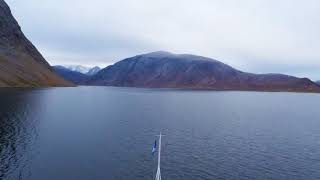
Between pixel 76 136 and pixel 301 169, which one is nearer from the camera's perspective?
pixel 301 169

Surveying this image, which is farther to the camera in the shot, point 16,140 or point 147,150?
point 16,140

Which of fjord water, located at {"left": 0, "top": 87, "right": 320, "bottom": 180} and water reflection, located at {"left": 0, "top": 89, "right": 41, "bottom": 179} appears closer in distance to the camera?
water reflection, located at {"left": 0, "top": 89, "right": 41, "bottom": 179}

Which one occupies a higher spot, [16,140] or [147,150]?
[16,140]

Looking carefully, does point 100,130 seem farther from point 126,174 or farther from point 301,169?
point 301,169

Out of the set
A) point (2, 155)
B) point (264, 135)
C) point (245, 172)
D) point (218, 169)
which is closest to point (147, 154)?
point (218, 169)

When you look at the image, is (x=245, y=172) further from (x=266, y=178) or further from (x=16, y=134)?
(x=16, y=134)

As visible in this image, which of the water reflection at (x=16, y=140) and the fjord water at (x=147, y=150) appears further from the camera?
the fjord water at (x=147, y=150)

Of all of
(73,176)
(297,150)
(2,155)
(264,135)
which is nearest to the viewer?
(73,176)

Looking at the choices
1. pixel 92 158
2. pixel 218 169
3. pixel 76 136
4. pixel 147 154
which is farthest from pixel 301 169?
pixel 76 136

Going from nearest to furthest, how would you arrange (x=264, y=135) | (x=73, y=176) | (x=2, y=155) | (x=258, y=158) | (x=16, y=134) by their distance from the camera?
(x=73, y=176) → (x=2, y=155) → (x=258, y=158) → (x=16, y=134) → (x=264, y=135)
